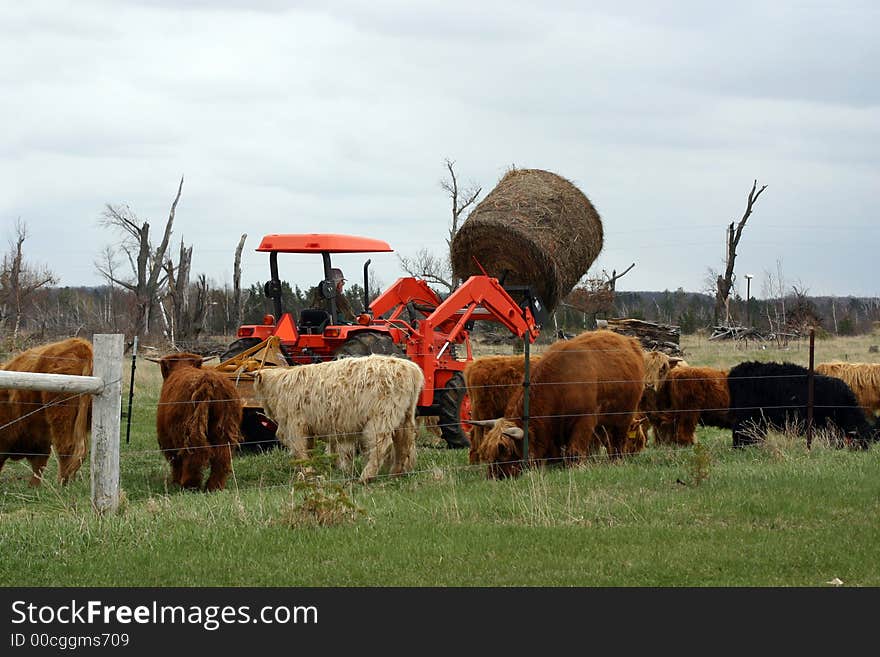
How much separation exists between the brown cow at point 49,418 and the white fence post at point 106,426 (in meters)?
3.18

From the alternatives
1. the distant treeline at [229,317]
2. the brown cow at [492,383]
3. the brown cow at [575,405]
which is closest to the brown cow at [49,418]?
the brown cow at [575,405]

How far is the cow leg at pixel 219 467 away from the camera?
38.7 feet

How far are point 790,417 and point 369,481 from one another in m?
5.82

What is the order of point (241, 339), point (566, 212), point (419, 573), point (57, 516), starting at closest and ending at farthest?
point (419, 573) < point (57, 516) < point (241, 339) < point (566, 212)

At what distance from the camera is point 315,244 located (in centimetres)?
1520

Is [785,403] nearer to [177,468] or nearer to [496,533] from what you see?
[496,533]

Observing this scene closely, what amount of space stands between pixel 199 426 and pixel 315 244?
4300mm

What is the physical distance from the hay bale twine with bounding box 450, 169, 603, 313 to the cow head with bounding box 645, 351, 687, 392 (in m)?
2.17

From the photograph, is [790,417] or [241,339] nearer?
[790,417]

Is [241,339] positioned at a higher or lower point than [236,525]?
higher

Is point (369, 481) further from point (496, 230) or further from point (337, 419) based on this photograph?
point (496, 230)

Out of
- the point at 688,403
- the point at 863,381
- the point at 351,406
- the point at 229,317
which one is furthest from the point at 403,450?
the point at 229,317

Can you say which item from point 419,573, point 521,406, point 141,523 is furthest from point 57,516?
point 521,406

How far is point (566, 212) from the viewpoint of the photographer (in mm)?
16828
